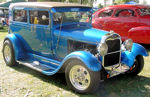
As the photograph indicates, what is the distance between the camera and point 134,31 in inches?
268

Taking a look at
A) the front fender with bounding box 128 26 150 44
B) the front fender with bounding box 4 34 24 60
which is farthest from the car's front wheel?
the front fender with bounding box 128 26 150 44

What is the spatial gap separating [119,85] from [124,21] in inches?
160

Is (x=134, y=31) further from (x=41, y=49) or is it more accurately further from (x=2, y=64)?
(x=2, y=64)

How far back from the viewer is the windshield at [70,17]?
4230 mm

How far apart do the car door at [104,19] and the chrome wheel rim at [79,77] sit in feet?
16.0

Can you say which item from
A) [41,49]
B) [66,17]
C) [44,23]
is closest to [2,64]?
[41,49]

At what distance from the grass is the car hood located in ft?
3.44

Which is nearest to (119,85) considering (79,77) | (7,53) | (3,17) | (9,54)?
(79,77)

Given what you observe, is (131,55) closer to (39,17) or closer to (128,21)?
(39,17)

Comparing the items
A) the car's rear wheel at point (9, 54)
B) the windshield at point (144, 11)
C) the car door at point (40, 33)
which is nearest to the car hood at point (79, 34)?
the car door at point (40, 33)

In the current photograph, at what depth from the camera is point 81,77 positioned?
3520 millimetres

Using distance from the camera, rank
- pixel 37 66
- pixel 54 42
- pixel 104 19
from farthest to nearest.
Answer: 1. pixel 104 19
2. pixel 37 66
3. pixel 54 42

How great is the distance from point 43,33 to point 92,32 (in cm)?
124

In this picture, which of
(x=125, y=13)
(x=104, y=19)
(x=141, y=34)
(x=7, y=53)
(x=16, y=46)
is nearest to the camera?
(x=16, y=46)
